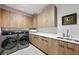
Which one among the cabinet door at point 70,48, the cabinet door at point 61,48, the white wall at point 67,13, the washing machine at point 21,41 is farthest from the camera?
the washing machine at point 21,41

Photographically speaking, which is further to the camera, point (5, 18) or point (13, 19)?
point (13, 19)

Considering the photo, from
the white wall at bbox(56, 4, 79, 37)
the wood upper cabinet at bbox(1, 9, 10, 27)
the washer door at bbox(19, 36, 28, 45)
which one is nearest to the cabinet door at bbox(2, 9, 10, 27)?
the wood upper cabinet at bbox(1, 9, 10, 27)

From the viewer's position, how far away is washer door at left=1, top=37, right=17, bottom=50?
2.48 meters

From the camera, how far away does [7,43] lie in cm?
258

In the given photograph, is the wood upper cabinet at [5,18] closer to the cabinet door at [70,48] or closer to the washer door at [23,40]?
the washer door at [23,40]

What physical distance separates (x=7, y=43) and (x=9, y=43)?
0.24ft

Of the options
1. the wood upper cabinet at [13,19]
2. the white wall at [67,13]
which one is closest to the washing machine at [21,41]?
the wood upper cabinet at [13,19]

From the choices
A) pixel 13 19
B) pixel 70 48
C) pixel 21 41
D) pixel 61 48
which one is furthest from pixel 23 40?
pixel 70 48

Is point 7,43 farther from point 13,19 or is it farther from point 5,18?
point 13,19

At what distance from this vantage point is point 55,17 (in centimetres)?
272

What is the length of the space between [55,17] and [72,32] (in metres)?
0.79

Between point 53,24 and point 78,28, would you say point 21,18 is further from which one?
point 78,28

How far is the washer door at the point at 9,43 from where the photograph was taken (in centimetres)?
248

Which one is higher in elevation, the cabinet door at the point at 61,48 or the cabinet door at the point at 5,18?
the cabinet door at the point at 5,18
